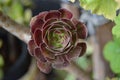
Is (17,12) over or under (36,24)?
under

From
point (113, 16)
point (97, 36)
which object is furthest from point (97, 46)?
point (113, 16)

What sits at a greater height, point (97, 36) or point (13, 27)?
point (13, 27)

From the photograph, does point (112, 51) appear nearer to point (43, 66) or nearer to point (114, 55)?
point (114, 55)

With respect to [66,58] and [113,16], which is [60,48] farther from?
[113,16]

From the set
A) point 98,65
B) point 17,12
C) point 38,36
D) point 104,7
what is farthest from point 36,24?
point 17,12

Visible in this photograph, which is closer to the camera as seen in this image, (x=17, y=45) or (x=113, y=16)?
(x=113, y=16)
